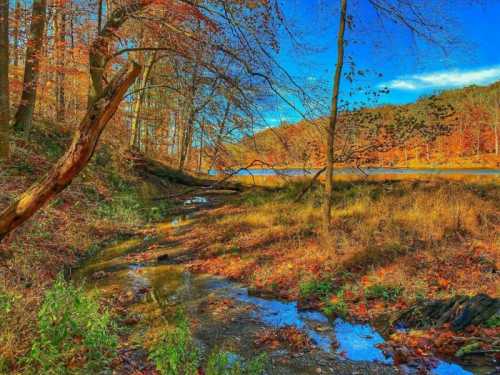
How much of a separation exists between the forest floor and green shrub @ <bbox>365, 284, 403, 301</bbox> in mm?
19

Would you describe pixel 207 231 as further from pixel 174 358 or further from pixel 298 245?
pixel 174 358

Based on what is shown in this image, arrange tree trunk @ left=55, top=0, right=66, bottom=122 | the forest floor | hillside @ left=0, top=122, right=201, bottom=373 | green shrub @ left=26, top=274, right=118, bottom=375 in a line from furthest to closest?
tree trunk @ left=55, top=0, right=66, bottom=122 < the forest floor < hillside @ left=0, top=122, right=201, bottom=373 < green shrub @ left=26, top=274, right=118, bottom=375

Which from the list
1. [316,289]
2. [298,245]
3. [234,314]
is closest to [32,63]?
[298,245]

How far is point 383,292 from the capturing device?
6031 mm

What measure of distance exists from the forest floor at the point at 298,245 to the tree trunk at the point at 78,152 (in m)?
0.90

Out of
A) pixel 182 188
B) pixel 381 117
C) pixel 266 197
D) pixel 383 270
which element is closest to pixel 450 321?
pixel 383 270

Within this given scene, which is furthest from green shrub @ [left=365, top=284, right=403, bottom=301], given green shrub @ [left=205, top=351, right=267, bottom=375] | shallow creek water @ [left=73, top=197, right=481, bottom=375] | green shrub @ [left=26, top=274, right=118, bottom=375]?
green shrub @ [left=26, top=274, right=118, bottom=375]

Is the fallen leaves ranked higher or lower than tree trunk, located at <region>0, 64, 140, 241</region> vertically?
lower

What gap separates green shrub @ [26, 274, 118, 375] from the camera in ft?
9.68

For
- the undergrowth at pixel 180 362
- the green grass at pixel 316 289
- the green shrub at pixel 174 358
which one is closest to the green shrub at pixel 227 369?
the undergrowth at pixel 180 362

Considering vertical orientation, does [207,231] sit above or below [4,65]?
below

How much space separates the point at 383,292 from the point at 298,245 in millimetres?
2779

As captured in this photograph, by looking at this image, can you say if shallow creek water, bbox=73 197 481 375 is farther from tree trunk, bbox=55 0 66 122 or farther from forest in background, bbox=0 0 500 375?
tree trunk, bbox=55 0 66 122

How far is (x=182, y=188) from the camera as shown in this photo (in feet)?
66.1
